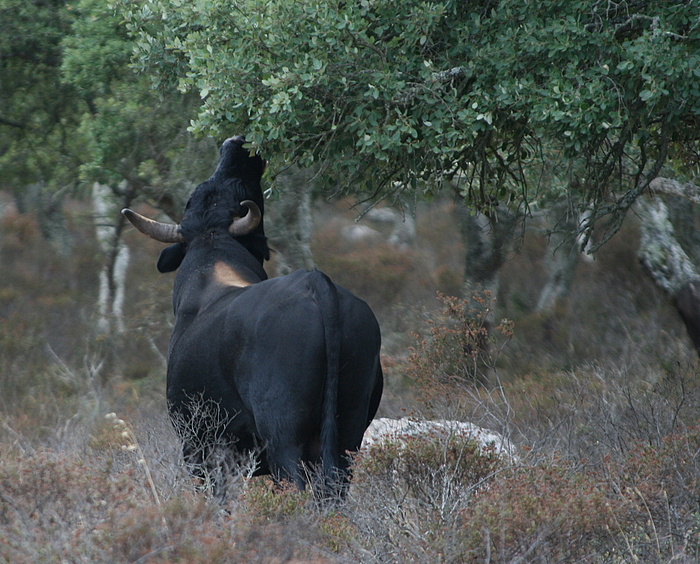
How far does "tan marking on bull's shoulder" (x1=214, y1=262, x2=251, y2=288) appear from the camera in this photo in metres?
5.99

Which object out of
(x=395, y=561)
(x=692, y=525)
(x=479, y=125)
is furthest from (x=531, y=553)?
(x=479, y=125)

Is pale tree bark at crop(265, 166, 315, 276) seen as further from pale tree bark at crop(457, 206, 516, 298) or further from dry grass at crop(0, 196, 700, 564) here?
dry grass at crop(0, 196, 700, 564)

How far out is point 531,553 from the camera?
3.91 m

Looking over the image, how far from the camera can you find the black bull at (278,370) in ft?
15.7

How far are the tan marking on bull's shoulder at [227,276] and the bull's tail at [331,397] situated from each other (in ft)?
4.26

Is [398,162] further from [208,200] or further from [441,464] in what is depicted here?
[441,464]

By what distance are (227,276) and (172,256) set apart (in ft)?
2.58

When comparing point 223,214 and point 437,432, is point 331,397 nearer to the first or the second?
point 437,432

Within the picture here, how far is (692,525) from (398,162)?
3727mm

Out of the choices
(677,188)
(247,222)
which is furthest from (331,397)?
(677,188)

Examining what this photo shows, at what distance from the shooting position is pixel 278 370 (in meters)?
4.85

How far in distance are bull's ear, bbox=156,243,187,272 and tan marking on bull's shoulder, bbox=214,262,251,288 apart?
57cm

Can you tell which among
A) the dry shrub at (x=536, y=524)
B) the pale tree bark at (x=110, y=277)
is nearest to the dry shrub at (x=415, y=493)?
the dry shrub at (x=536, y=524)

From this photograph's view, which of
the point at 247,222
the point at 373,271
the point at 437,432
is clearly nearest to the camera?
the point at 437,432
